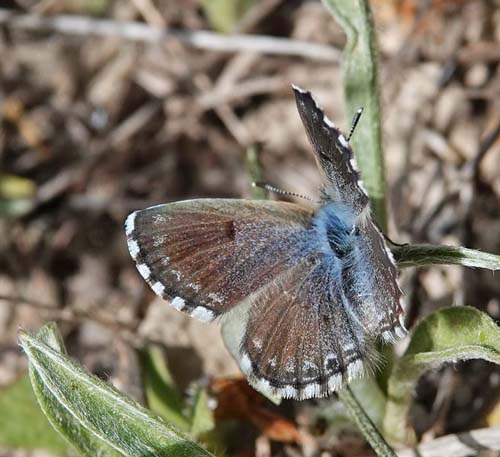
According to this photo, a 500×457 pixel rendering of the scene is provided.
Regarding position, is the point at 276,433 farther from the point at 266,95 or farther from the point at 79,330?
the point at 266,95

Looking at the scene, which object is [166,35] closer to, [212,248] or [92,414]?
[212,248]

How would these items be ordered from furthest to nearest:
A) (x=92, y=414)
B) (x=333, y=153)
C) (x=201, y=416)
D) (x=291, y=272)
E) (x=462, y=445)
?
(x=201, y=416), (x=462, y=445), (x=291, y=272), (x=92, y=414), (x=333, y=153)

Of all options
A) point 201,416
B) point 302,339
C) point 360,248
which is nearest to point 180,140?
point 201,416

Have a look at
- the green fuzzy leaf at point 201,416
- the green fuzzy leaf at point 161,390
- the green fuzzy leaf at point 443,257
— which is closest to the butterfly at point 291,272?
the green fuzzy leaf at point 443,257

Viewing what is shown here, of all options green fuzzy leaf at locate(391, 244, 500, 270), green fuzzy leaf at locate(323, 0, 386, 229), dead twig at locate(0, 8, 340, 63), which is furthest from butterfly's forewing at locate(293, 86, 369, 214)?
dead twig at locate(0, 8, 340, 63)

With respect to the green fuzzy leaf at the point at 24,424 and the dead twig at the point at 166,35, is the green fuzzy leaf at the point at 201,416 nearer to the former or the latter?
the green fuzzy leaf at the point at 24,424

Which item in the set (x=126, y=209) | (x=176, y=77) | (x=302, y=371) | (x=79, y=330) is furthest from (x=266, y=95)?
(x=302, y=371)
